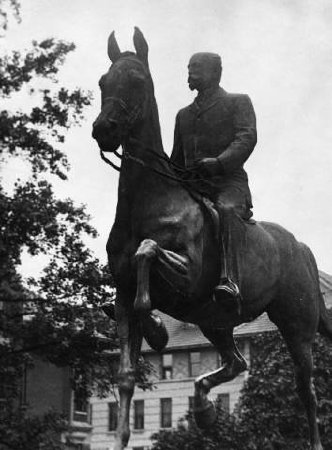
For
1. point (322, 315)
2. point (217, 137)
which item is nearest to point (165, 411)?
point (322, 315)

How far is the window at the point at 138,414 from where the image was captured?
70625 mm

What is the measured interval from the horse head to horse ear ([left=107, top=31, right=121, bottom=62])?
0.07m

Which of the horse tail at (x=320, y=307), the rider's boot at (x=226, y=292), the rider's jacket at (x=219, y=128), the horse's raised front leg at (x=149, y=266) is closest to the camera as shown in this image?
the horse's raised front leg at (x=149, y=266)

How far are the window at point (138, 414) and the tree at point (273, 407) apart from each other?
3306cm

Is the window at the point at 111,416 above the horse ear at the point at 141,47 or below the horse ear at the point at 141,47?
below

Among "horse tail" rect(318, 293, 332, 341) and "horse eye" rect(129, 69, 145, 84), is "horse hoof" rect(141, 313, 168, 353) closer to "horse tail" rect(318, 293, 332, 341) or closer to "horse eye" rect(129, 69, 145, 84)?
"horse eye" rect(129, 69, 145, 84)

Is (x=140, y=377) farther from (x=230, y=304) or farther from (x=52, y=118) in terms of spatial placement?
(x=230, y=304)

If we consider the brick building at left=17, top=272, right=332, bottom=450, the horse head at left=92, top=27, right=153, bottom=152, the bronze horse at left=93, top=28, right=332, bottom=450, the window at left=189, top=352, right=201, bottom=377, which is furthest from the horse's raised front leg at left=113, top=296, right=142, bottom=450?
the window at left=189, top=352, right=201, bottom=377

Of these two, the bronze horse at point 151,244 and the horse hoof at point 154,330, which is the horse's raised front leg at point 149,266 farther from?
the horse hoof at point 154,330

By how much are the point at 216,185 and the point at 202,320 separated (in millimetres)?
1311

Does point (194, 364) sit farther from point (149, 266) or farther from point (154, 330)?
point (149, 266)

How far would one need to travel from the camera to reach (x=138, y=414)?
71.4 m

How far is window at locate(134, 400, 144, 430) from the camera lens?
70625 mm

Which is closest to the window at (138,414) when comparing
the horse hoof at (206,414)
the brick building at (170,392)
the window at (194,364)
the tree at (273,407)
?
the brick building at (170,392)
